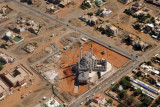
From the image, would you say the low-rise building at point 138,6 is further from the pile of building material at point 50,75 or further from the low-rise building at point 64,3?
the pile of building material at point 50,75

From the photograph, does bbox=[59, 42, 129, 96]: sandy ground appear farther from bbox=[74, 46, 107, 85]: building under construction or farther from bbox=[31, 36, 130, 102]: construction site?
bbox=[74, 46, 107, 85]: building under construction

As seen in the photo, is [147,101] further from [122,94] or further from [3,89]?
[3,89]

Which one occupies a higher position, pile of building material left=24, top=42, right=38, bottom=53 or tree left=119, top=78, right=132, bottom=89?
tree left=119, top=78, right=132, bottom=89

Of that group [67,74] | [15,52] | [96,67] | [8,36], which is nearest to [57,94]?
[67,74]

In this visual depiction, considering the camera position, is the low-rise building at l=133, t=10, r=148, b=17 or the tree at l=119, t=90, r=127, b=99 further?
the low-rise building at l=133, t=10, r=148, b=17

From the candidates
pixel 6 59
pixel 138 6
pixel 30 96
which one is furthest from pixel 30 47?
pixel 138 6

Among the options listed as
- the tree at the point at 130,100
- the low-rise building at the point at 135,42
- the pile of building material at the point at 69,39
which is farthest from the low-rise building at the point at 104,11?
the tree at the point at 130,100

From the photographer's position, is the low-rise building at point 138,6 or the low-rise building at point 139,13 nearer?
the low-rise building at point 139,13

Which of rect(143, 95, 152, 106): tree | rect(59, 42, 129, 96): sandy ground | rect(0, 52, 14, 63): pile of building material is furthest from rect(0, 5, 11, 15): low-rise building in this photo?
rect(143, 95, 152, 106): tree
